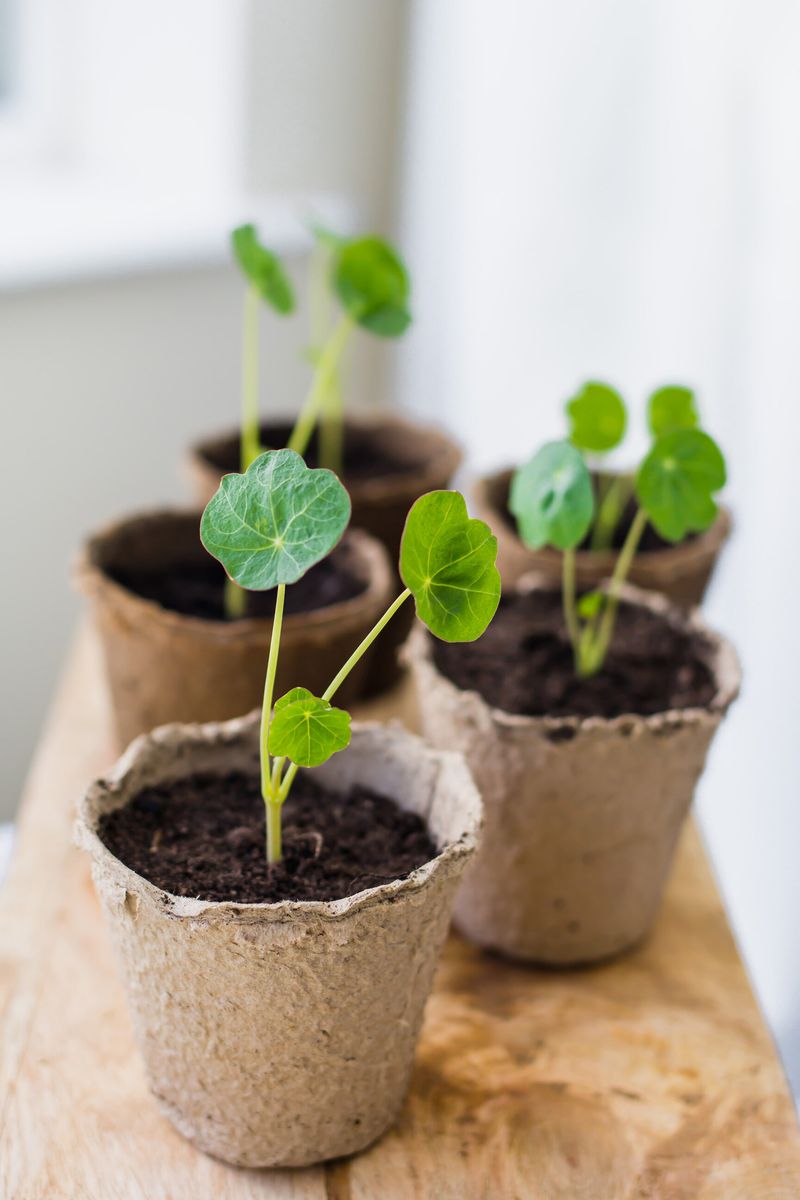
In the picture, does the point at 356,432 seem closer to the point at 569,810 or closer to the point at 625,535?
the point at 625,535

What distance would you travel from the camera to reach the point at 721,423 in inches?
44.4

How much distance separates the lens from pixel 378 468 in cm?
136

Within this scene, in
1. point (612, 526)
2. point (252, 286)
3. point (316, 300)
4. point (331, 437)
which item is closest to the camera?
point (252, 286)

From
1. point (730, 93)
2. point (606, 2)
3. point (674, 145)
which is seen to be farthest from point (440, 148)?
point (730, 93)

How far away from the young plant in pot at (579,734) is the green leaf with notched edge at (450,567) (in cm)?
19

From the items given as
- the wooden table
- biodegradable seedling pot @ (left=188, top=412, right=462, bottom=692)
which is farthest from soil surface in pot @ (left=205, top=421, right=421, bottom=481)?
the wooden table

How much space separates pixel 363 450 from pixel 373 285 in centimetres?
34

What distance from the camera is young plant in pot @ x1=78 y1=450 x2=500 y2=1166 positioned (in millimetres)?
617

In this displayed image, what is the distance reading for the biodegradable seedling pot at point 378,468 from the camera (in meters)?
1.19

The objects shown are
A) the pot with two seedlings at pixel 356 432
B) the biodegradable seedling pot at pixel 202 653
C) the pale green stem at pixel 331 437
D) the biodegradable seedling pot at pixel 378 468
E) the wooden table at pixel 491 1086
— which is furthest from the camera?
the pale green stem at pixel 331 437

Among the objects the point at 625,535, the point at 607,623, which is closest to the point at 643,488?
the point at 607,623

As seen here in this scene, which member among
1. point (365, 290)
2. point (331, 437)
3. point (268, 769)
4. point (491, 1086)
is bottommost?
point (491, 1086)

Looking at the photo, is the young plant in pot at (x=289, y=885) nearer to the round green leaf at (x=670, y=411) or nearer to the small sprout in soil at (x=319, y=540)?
the small sprout in soil at (x=319, y=540)

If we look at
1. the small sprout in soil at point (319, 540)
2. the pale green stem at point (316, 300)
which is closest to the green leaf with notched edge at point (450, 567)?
the small sprout in soil at point (319, 540)
